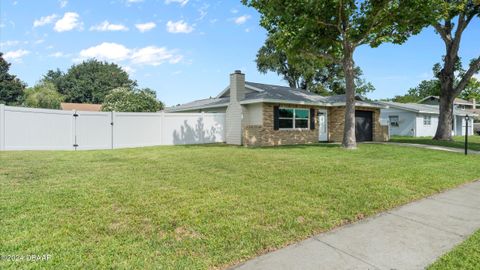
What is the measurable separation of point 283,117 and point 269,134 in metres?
1.52

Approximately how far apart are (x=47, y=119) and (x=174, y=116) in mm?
6237

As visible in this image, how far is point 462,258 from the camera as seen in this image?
10.3ft

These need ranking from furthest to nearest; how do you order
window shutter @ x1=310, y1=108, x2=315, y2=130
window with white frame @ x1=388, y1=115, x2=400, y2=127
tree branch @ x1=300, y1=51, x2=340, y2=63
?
window with white frame @ x1=388, y1=115, x2=400, y2=127 → window shutter @ x1=310, y1=108, x2=315, y2=130 → tree branch @ x1=300, y1=51, x2=340, y2=63

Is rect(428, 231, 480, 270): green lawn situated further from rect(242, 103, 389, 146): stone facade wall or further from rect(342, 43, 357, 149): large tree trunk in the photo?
rect(242, 103, 389, 146): stone facade wall

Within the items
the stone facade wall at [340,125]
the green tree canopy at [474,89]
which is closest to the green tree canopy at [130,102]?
the stone facade wall at [340,125]

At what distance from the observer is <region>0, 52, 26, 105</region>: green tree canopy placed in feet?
159

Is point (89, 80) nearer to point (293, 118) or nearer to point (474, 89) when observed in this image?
point (293, 118)

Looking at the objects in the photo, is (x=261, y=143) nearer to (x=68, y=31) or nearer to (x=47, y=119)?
(x=47, y=119)

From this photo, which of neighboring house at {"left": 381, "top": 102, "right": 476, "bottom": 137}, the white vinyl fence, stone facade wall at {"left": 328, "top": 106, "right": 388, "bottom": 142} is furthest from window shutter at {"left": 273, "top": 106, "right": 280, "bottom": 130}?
neighboring house at {"left": 381, "top": 102, "right": 476, "bottom": 137}

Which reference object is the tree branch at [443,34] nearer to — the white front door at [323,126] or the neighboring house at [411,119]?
the neighboring house at [411,119]

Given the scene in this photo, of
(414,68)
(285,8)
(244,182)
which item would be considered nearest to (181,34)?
(285,8)

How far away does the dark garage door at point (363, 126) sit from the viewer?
64.4ft

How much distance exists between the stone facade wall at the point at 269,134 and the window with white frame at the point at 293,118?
0.26m

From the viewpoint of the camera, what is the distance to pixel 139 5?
14719mm
